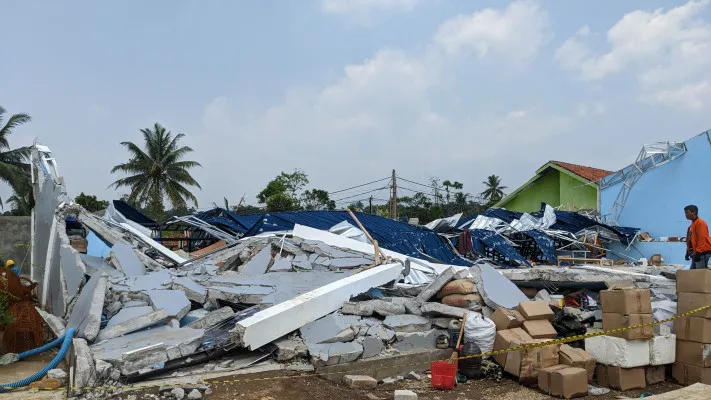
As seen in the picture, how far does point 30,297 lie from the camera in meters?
7.73

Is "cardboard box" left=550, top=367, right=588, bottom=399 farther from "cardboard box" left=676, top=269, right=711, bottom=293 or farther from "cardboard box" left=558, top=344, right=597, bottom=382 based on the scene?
"cardboard box" left=676, top=269, right=711, bottom=293

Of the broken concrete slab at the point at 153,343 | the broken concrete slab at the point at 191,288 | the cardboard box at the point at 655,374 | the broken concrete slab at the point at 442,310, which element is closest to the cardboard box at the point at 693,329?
the cardboard box at the point at 655,374

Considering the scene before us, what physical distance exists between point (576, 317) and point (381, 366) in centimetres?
295

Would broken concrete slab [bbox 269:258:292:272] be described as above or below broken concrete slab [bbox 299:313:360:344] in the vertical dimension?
above

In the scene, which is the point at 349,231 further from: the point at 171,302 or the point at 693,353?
the point at 693,353

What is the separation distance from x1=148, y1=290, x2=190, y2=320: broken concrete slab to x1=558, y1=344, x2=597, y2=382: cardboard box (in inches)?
191

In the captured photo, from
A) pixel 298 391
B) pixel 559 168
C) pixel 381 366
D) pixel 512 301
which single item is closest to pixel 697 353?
pixel 512 301

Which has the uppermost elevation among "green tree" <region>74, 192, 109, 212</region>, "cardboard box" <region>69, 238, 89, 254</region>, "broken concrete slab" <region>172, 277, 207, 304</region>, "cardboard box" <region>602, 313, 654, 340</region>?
"green tree" <region>74, 192, 109, 212</region>

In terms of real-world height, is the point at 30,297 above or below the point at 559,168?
below

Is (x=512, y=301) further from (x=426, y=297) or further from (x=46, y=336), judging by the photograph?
(x=46, y=336)

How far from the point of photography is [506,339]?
6570mm

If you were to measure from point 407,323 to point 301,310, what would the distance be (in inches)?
59.2

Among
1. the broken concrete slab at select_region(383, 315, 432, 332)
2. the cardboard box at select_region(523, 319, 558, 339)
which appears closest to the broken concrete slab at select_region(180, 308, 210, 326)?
the broken concrete slab at select_region(383, 315, 432, 332)

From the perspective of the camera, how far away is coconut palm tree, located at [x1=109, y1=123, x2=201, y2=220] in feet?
99.1
